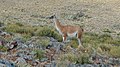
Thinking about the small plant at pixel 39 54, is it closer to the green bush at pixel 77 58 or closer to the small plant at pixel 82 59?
the green bush at pixel 77 58

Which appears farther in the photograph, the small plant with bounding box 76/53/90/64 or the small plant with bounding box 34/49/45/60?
the small plant with bounding box 34/49/45/60

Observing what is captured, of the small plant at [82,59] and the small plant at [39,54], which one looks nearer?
the small plant at [82,59]

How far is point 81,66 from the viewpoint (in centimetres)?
1041

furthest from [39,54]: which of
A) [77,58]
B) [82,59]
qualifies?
[82,59]

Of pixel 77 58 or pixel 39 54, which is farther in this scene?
pixel 39 54

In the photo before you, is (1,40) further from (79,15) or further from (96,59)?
(79,15)

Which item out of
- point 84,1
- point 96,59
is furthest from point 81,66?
point 84,1

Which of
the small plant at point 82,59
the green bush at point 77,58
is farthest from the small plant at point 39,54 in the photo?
the small plant at point 82,59

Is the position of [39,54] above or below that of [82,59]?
above

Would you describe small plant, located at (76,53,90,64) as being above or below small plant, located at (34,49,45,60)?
below

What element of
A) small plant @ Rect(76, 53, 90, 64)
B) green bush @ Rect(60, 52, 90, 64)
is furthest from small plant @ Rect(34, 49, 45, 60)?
small plant @ Rect(76, 53, 90, 64)

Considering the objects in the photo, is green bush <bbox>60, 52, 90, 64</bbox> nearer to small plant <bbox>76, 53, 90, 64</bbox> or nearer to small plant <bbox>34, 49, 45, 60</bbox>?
small plant <bbox>76, 53, 90, 64</bbox>

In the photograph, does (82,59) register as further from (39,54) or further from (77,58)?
(39,54)

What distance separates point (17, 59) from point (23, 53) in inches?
30.8
